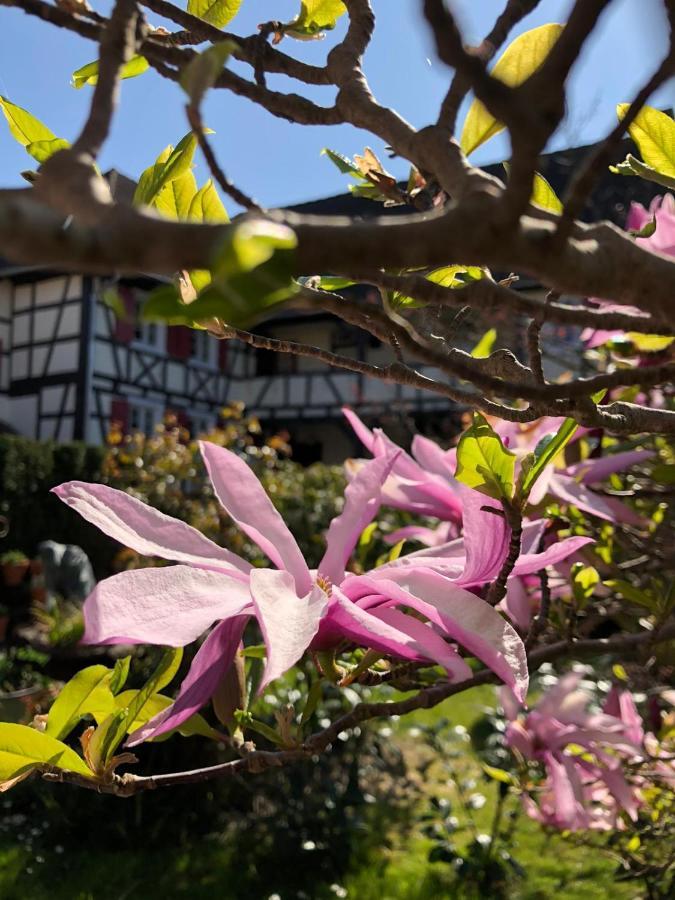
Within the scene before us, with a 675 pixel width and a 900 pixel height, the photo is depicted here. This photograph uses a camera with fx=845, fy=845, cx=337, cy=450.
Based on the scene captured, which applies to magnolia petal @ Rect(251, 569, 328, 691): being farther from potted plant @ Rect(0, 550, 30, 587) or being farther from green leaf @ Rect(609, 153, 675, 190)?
potted plant @ Rect(0, 550, 30, 587)

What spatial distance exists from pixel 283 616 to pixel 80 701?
9.2 inches

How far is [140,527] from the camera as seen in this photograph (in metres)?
0.60

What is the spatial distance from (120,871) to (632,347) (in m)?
2.89

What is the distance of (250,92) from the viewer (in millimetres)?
569

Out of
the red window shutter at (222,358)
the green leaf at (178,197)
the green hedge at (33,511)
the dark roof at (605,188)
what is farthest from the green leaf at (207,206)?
the red window shutter at (222,358)

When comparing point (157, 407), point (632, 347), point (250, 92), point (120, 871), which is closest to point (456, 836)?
point (120, 871)

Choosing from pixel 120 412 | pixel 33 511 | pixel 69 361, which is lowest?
pixel 33 511

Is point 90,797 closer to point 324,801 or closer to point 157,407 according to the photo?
point 324,801

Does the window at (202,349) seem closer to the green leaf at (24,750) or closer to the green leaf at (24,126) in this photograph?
the green leaf at (24,126)

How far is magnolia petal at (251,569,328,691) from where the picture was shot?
0.45 meters

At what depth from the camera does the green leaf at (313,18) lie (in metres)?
0.74

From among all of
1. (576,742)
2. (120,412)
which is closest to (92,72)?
(576,742)

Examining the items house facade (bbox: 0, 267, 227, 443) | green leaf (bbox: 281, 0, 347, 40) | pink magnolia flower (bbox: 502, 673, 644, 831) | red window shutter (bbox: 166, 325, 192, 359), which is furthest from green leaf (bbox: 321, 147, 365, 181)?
red window shutter (bbox: 166, 325, 192, 359)

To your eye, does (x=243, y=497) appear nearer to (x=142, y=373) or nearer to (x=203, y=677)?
(x=203, y=677)
